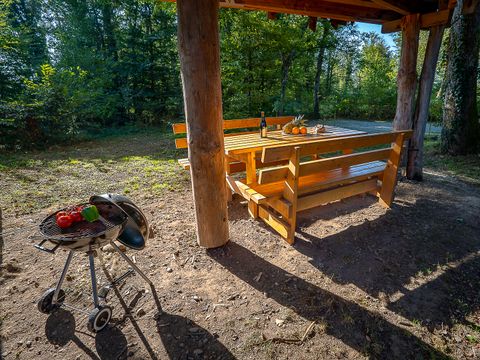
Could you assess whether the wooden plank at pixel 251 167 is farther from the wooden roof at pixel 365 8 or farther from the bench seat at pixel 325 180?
the wooden roof at pixel 365 8

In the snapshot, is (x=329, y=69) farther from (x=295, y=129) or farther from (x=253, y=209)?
(x=253, y=209)

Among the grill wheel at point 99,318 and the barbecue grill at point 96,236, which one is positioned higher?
the barbecue grill at point 96,236

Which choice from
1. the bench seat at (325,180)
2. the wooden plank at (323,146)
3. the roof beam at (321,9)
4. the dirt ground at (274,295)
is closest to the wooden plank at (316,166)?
the wooden plank at (323,146)

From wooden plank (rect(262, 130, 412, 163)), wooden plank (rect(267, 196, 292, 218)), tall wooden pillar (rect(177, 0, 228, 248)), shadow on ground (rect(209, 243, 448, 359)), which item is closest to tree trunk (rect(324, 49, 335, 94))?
wooden plank (rect(262, 130, 412, 163))

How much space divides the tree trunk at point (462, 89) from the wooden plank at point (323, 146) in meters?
4.03

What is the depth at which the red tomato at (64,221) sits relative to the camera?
1.70m

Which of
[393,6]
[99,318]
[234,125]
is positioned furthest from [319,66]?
[99,318]

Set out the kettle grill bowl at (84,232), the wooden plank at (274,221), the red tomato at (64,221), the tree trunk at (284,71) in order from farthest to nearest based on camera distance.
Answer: the tree trunk at (284,71)
the wooden plank at (274,221)
the red tomato at (64,221)
the kettle grill bowl at (84,232)

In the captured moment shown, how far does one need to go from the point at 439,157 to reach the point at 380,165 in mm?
3438

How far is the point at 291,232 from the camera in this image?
283 cm

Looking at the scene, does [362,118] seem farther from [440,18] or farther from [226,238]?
[226,238]

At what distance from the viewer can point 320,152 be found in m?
2.65

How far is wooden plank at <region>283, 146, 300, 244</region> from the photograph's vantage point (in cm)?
255

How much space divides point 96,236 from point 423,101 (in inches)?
198
